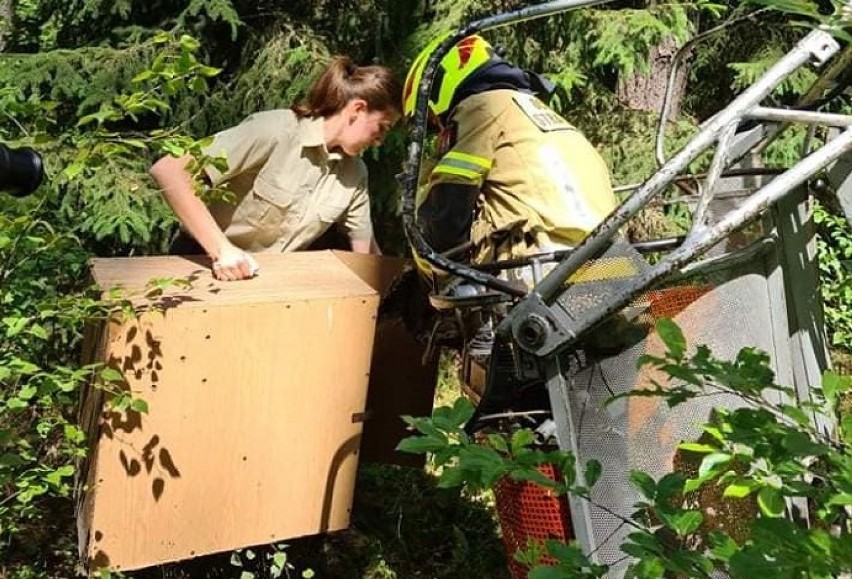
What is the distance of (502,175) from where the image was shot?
9.87ft

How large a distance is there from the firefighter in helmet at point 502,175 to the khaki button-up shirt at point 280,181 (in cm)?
58

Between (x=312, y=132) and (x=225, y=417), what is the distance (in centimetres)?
116

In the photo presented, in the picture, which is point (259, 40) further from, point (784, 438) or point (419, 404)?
point (784, 438)

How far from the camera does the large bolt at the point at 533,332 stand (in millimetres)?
2381

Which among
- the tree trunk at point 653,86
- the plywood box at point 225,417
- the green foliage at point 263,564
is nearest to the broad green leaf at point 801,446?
the plywood box at point 225,417

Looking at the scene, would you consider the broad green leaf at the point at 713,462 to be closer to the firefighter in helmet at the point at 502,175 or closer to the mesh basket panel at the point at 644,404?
the mesh basket panel at the point at 644,404

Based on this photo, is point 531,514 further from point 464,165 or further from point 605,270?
point 464,165

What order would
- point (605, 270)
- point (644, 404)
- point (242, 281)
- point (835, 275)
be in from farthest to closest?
1. point (835, 275)
2. point (242, 281)
3. point (644, 404)
4. point (605, 270)

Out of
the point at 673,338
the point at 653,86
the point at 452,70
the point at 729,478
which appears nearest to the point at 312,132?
the point at 452,70

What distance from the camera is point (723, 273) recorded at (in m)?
2.48

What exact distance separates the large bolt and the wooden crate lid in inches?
31.3

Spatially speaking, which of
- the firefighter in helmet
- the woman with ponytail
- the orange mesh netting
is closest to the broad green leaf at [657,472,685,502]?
the orange mesh netting

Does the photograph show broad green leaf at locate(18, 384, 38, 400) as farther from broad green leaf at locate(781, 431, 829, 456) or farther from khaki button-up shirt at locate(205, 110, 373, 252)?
broad green leaf at locate(781, 431, 829, 456)

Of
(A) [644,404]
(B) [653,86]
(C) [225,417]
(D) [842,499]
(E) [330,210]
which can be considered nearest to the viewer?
(D) [842,499]
